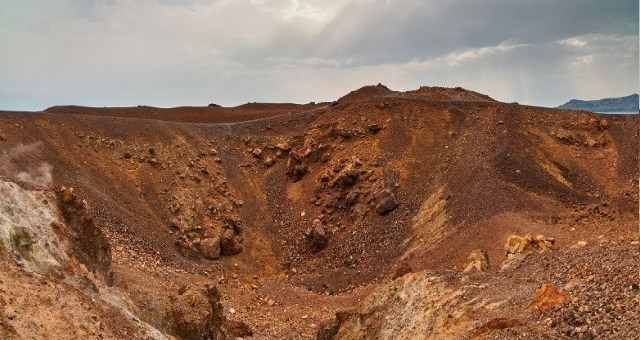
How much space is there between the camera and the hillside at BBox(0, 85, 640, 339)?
14.5 m

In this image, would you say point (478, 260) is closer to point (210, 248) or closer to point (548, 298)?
point (548, 298)

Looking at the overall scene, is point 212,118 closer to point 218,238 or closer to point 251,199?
point 251,199

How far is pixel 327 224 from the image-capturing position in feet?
113

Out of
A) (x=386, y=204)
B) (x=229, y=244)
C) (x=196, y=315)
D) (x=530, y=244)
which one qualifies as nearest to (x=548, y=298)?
(x=530, y=244)

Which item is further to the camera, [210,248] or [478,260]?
[210,248]

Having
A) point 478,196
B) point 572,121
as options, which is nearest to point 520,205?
point 478,196

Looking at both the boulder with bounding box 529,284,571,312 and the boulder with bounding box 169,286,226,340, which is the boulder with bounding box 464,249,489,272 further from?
the boulder with bounding box 169,286,226,340

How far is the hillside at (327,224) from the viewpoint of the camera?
1450 centimetres

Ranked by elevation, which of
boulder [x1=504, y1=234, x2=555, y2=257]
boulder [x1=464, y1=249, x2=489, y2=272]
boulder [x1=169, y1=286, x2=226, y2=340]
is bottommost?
boulder [x1=169, y1=286, x2=226, y2=340]

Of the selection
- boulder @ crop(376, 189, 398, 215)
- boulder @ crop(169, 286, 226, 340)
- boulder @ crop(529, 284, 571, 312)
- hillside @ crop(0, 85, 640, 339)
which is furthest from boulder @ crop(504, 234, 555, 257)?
boulder @ crop(376, 189, 398, 215)

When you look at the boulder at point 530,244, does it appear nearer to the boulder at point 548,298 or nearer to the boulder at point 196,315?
the boulder at point 548,298

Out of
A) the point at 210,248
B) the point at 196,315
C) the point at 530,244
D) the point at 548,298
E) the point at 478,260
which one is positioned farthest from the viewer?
the point at 210,248

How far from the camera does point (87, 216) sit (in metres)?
18.1

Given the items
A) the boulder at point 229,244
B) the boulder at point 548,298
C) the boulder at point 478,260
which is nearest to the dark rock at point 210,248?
the boulder at point 229,244
